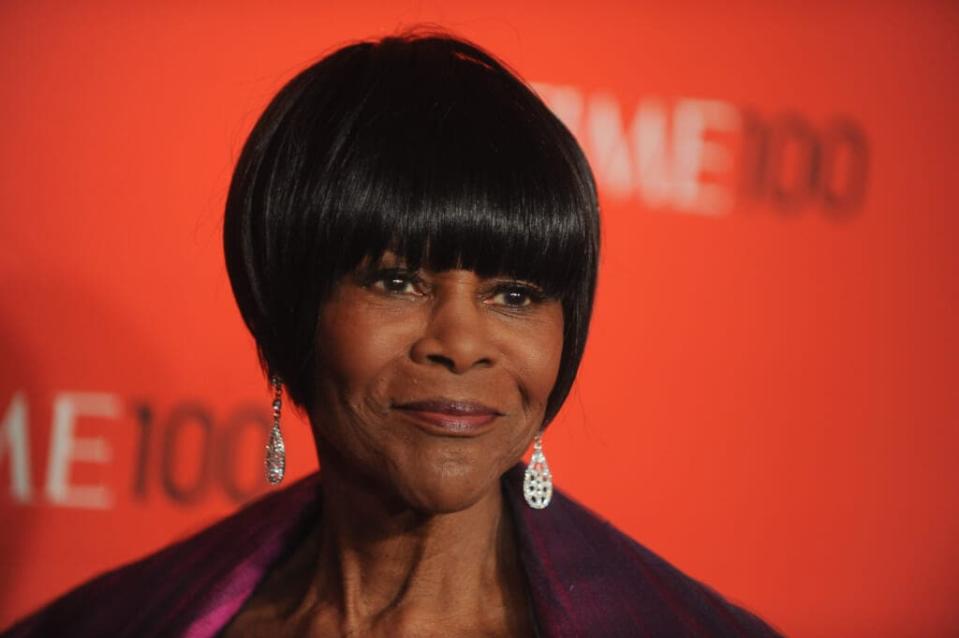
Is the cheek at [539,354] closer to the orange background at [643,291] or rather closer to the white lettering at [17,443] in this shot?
the orange background at [643,291]

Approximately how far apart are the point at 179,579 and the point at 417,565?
0.34 meters

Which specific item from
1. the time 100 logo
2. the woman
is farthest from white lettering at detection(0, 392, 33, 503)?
the woman

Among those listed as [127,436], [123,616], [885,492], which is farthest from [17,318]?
[885,492]

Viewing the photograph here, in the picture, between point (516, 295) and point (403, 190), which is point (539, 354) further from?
point (403, 190)

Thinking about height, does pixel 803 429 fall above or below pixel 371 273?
below

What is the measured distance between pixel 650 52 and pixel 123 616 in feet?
3.78

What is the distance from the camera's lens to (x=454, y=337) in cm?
95

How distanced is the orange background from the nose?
0.89 metres

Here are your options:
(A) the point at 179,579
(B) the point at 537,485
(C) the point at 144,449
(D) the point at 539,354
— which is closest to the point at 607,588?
(B) the point at 537,485

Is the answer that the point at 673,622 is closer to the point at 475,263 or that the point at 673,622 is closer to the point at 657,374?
the point at 475,263

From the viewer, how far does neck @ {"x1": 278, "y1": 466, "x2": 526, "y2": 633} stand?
108 cm

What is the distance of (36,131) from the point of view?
1772mm

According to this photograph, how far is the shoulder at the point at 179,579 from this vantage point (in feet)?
4.04

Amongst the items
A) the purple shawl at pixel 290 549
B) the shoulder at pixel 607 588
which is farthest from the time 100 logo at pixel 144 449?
the shoulder at pixel 607 588
